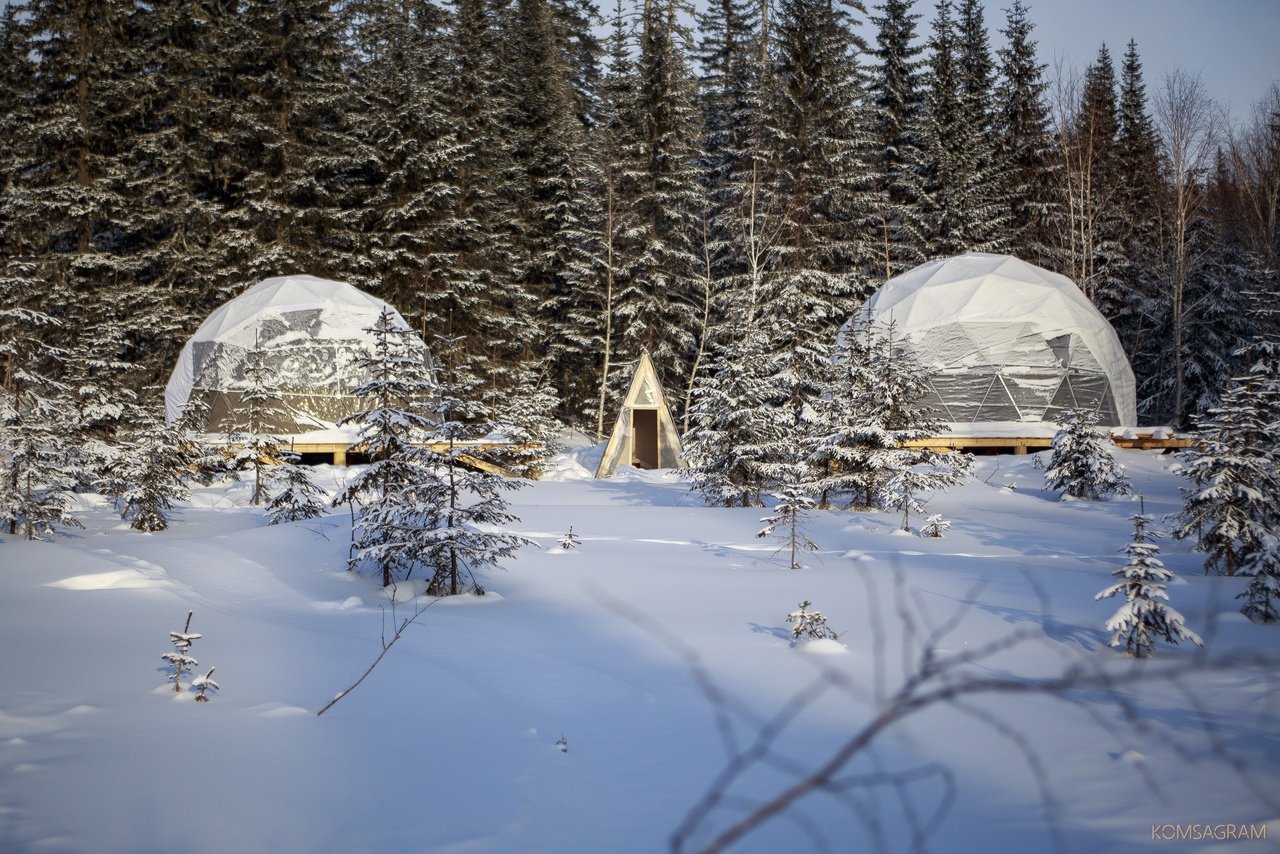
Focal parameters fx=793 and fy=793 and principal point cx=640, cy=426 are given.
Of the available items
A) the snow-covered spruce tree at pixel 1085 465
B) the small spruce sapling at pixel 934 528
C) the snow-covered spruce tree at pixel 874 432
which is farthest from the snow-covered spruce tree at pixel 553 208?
the small spruce sapling at pixel 934 528

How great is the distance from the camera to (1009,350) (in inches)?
748

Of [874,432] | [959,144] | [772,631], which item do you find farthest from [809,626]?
[959,144]

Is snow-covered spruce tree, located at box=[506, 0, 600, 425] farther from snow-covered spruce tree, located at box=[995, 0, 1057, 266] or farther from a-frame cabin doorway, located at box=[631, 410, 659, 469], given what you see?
snow-covered spruce tree, located at box=[995, 0, 1057, 266]

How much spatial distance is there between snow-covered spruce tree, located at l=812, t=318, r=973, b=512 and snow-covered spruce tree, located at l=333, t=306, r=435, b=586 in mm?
6000

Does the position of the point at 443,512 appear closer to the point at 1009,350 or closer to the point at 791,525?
the point at 791,525

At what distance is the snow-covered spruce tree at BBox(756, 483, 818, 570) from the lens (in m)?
7.87

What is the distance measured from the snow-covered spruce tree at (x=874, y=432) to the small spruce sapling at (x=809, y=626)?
5699mm

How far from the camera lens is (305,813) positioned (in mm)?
2926

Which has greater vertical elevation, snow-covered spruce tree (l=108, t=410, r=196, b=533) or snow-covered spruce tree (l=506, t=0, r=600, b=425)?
snow-covered spruce tree (l=506, t=0, r=600, b=425)

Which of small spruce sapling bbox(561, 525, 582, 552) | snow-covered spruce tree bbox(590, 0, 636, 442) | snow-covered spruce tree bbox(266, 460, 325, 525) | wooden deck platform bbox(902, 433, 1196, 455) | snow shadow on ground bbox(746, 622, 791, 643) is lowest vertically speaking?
snow shadow on ground bbox(746, 622, 791, 643)

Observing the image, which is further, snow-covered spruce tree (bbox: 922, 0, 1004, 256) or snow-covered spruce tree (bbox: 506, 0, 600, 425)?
snow-covered spruce tree (bbox: 506, 0, 600, 425)

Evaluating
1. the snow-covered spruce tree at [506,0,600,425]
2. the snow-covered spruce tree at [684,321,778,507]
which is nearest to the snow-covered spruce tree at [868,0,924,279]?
the snow-covered spruce tree at [506,0,600,425]

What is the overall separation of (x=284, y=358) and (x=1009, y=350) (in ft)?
55.7

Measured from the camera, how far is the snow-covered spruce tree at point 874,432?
444 inches
